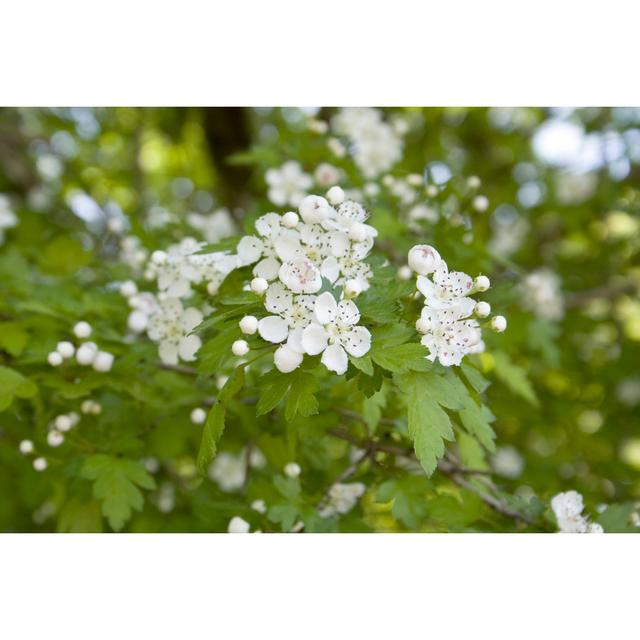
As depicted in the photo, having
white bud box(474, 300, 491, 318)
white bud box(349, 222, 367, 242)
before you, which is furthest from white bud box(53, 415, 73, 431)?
white bud box(474, 300, 491, 318)

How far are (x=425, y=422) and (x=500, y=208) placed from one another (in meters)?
4.44

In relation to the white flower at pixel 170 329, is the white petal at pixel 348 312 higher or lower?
higher

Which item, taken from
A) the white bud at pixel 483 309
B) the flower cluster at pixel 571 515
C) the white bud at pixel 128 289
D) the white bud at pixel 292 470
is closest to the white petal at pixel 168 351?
the white bud at pixel 128 289

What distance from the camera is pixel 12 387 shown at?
2570 millimetres

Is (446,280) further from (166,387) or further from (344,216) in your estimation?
(166,387)

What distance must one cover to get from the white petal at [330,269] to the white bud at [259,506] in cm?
112

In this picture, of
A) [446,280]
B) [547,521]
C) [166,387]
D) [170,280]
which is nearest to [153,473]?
[166,387]

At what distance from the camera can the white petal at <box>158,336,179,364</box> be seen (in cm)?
269

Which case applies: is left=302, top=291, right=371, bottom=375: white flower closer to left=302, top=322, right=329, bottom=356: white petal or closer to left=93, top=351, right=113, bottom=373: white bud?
left=302, top=322, right=329, bottom=356: white petal

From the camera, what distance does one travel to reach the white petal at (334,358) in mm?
1842

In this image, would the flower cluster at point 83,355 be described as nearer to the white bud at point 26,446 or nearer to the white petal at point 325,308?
the white bud at point 26,446

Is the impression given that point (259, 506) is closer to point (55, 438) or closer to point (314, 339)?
point (55, 438)

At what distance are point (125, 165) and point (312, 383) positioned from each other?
516 centimetres

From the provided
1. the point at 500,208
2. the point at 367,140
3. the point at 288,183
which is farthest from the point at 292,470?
the point at 500,208
